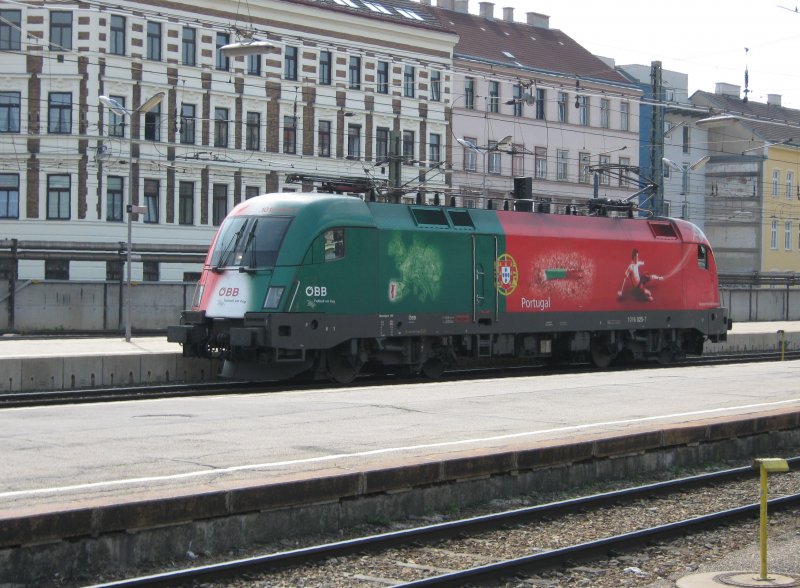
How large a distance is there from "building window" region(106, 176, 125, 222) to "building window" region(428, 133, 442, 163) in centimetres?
1618

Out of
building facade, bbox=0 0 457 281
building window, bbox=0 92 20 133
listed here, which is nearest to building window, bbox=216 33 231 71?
building facade, bbox=0 0 457 281

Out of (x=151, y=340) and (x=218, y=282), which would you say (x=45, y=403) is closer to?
(x=218, y=282)

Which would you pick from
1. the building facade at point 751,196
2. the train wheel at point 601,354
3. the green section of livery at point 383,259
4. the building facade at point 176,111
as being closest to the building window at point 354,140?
the building facade at point 176,111

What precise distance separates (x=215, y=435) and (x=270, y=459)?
2.00m

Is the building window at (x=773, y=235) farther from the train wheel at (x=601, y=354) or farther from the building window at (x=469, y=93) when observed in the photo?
the train wheel at (x=601, y=354)

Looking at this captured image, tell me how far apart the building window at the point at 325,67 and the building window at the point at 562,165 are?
1545cm

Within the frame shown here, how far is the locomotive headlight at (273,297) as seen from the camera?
75.8 ft

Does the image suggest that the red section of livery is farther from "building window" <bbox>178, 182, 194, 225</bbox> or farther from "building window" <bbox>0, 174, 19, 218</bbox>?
"building window" <bbox>0, 174, 19, 218</bbox>

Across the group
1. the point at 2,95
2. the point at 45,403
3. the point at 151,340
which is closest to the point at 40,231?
the point at 2,95

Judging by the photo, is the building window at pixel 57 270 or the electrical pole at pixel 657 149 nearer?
the electrical pole at pixel 657 149

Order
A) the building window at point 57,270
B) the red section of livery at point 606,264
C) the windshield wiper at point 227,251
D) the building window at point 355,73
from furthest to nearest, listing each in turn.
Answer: the building window at point 355,73 < the building window at point 57,270 < the red section of livery at point 606,264 < the windshield wiper at point 227,251

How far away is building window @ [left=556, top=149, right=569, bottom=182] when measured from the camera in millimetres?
66812

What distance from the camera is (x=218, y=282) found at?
24219mm

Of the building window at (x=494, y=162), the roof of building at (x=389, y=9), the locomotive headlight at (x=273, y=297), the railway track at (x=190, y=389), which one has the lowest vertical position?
the railway track at (x=190, y=389)
